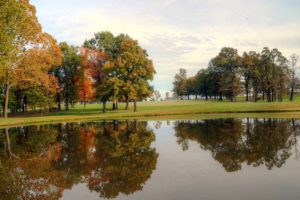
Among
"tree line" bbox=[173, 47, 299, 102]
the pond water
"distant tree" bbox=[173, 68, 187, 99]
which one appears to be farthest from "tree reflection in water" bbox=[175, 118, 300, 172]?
"distant tree" bbox=[173, 68, 187, 99]

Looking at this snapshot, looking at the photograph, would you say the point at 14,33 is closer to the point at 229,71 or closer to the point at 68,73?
the point at 68,73

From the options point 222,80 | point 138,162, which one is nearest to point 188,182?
point 138,162

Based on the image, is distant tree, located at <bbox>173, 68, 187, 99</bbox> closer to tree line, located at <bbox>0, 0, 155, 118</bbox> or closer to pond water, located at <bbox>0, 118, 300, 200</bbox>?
tree line, located at <bbox>0, 0, 155, 118</bbox>

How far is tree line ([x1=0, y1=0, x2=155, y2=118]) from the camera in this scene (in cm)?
4491

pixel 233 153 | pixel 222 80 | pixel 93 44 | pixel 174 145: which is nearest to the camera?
pixel 233 153

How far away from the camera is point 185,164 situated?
49.4 ft

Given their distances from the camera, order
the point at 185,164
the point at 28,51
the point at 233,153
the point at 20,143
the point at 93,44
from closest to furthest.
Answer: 1. the point at 185,164
2. the point at 233,153
3. the point at 20,143
4. the point at 28,51
5. the point at 93,44

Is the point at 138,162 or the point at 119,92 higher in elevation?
the point at 119,92

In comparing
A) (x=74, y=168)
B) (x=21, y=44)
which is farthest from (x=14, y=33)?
(x=74, y=168)

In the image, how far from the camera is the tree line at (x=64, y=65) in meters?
44.9

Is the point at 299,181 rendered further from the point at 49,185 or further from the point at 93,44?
the point at 93,44

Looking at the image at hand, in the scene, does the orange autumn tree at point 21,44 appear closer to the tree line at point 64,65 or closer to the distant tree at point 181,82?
the tree line at point 64,65

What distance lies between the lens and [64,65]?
71.4m

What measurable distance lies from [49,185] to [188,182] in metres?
5.42
